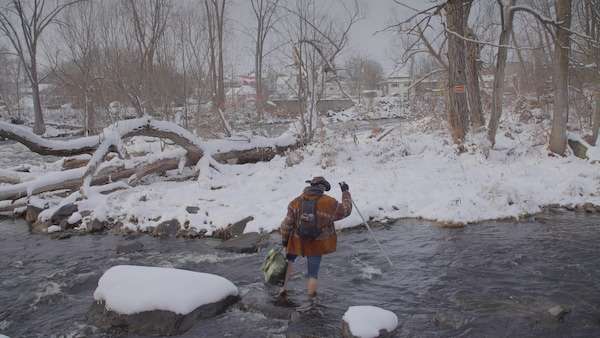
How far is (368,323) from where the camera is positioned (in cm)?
471

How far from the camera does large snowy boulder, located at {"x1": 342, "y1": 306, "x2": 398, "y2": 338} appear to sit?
4617 mm

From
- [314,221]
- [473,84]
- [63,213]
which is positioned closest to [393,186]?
[473,84]

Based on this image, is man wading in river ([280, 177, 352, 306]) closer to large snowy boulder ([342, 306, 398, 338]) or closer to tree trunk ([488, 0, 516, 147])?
large snowy boulder ([342, 306, 398, 338])

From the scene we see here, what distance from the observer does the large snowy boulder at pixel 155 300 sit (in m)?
5.21

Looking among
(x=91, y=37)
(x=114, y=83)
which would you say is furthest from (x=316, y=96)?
(x=91, y=37)

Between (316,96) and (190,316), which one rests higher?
(316,96)

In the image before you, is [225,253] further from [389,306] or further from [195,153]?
[195,153]

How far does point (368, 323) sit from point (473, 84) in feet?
36.0

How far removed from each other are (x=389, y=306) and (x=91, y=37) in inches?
756

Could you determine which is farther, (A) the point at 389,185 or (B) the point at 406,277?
(A) the point at 389,185

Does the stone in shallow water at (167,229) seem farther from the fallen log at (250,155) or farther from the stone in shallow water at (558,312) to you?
the stone in shallow water at (558,312)

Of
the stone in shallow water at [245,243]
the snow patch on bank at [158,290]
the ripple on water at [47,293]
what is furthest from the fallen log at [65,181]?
the snow patch on bank at [158,290]

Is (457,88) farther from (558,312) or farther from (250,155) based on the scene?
(558,312)

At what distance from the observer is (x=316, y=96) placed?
15625 millimetres
